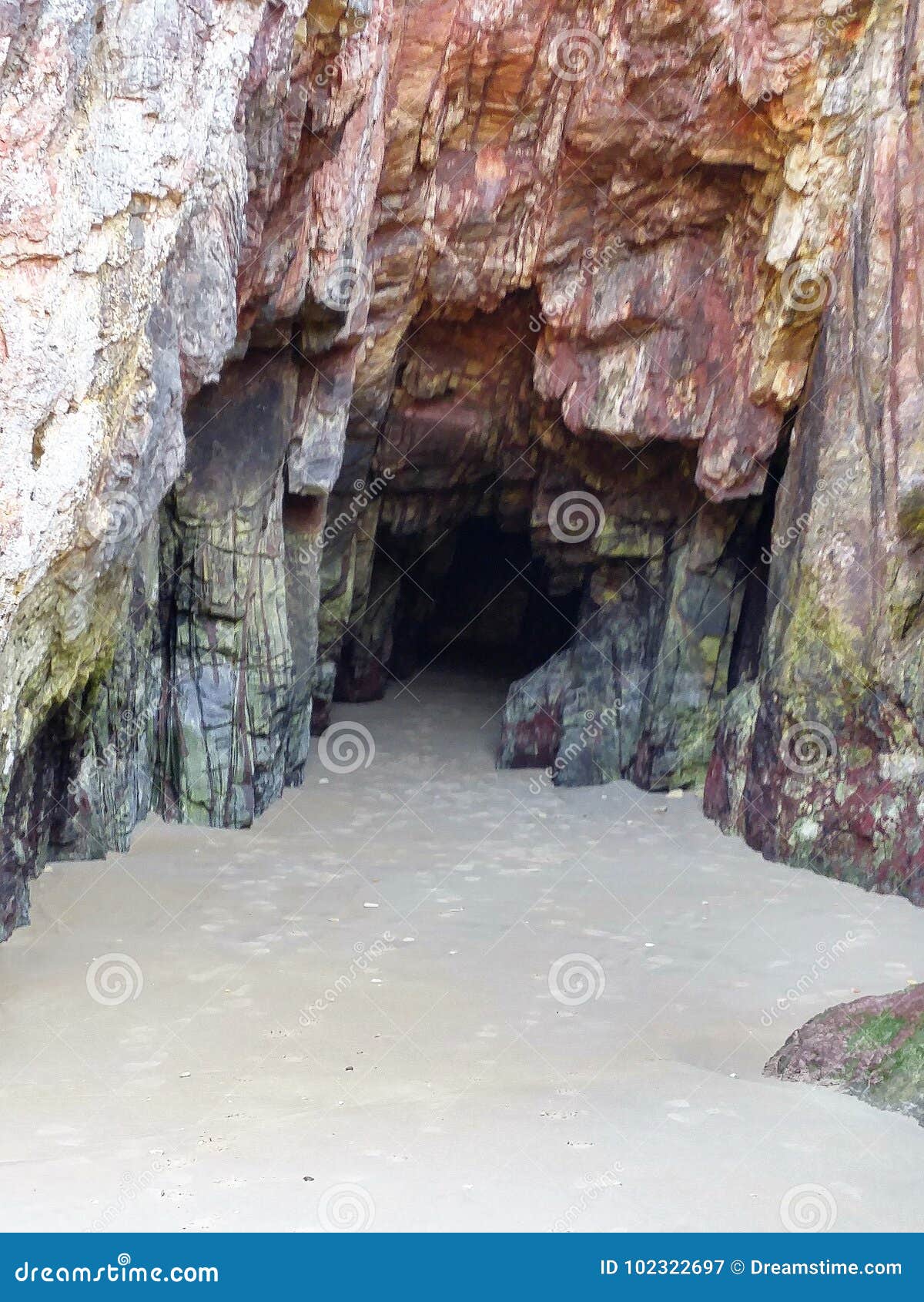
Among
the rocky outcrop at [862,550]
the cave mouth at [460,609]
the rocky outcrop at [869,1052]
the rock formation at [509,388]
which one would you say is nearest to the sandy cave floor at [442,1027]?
the rocky outcrop at [869,1052]

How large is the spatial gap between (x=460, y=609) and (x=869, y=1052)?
11359mm

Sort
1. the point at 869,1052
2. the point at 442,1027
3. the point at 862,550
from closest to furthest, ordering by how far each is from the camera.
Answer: the point at 869,1052 → the point at 442,1027 → the point at 862,550

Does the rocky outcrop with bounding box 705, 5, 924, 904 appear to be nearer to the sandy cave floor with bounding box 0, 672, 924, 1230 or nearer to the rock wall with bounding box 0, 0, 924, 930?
the rock wall with bounding box 0, 0, 924, 930

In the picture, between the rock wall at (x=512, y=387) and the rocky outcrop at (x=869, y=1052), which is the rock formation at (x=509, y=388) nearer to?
the rock wall at (x=512, y=387)

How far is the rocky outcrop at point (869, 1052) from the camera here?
404 centimetres

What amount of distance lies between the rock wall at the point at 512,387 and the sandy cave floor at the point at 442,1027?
63 cm

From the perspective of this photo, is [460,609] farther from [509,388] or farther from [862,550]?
[862,550]

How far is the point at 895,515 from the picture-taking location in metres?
7.91

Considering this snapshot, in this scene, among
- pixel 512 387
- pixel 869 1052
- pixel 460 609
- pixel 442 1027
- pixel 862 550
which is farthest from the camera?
pixel 460 609

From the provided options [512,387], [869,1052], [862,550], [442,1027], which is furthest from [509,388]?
[869,1052]

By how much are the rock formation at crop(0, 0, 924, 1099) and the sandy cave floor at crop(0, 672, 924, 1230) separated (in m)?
0.60

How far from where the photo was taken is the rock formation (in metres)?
5.67

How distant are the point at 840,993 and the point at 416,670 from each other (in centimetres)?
929

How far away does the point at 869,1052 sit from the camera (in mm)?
4309
